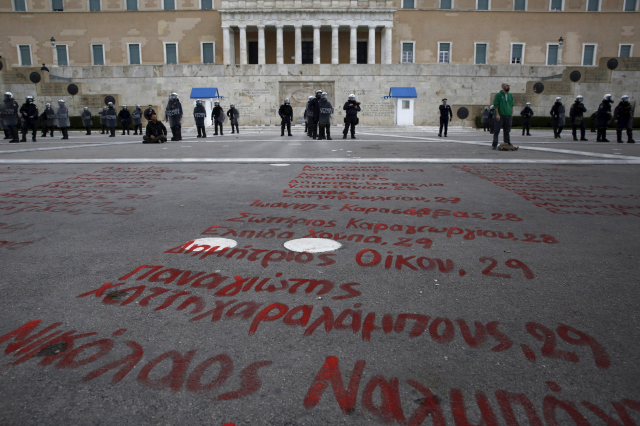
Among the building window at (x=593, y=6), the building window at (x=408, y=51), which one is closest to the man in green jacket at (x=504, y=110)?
the building window at (x=408, y=51)

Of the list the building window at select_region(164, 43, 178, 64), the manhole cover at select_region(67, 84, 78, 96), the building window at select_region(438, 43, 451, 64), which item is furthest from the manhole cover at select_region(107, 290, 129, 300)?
the building window at select_region(438, 43, 451, 64)

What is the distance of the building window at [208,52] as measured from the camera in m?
51.9

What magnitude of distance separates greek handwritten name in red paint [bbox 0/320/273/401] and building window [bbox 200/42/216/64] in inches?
2087

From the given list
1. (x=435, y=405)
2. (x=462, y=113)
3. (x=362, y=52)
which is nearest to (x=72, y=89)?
(x=462, y=113)

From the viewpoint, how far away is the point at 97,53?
52094 mm

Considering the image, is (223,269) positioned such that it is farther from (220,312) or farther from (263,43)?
(263,43)

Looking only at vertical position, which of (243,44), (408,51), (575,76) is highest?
(243,44)

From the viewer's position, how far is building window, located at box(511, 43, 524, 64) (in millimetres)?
52469

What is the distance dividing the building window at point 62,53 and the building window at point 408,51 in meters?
34.4

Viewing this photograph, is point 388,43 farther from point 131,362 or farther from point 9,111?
point 131,362

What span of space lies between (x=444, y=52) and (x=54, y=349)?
55.0m

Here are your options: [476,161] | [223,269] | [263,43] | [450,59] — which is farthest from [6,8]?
[223,269]

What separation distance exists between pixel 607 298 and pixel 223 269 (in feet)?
7.52

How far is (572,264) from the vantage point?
350 centimetres
